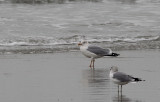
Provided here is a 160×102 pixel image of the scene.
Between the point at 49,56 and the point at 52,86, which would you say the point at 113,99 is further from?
the point at 49,56

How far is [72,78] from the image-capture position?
35.8ft

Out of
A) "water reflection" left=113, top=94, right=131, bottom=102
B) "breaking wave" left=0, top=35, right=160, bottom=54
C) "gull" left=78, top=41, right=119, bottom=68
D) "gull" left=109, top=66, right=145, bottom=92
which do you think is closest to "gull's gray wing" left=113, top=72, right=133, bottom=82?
"gull" left=109, top=66, right=145, bottom=92

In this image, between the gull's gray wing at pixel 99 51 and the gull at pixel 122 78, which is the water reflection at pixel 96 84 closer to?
the gull at pixel 122 78

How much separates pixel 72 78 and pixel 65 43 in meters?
5.31

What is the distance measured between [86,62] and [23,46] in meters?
3.14

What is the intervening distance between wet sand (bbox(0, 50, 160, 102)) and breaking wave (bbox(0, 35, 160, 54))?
31.0 inches

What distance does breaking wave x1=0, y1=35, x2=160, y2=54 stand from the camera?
15.0 meters

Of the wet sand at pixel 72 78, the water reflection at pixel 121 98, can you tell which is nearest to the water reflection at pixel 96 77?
the wet sand at pixel 72 78

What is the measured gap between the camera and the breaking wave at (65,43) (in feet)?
49.2

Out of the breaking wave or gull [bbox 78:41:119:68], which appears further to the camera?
the breaking wave

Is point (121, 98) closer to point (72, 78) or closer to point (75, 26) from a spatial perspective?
point (72, 78)

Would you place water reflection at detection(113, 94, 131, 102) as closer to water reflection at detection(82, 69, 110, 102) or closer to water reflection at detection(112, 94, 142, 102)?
water reflection at detection(112, 94, 142, 102)

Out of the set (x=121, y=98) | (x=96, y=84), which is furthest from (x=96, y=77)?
(x=121, y=98)

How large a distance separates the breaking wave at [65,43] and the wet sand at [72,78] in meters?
0.79
